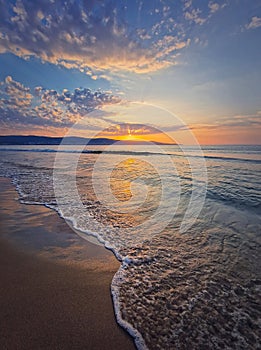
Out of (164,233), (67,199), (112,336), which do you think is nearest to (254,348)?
(112,336)

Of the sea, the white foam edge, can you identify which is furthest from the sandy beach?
the sea

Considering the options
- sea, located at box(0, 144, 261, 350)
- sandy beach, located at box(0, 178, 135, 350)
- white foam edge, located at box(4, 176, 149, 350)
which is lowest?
sea, located at box(0, 144, 261, 350)

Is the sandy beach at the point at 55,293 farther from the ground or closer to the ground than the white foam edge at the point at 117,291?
farther from the ground

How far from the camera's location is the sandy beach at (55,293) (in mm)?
2053

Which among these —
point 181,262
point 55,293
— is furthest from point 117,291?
point 181,262

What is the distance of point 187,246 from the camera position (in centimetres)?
408

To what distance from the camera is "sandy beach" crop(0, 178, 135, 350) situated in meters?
2.05

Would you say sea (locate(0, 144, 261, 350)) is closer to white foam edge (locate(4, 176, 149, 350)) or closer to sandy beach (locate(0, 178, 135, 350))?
white foam edge (locate(4, 176, 149, 350))

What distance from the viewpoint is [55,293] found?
2.66 meters

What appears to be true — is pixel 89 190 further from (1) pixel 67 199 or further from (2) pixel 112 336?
(2) pixel 112 336

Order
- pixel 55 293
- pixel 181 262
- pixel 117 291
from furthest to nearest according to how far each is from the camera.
Result: pixel 181 262
pixel 117 291
pixel 55 293

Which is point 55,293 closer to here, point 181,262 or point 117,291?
point 117,291

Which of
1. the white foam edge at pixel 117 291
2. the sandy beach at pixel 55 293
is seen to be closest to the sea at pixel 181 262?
the white foam edge at pixel 117 291

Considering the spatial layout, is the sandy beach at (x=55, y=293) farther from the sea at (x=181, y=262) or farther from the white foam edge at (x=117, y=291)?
→ the sea at (x=181, y=262)
